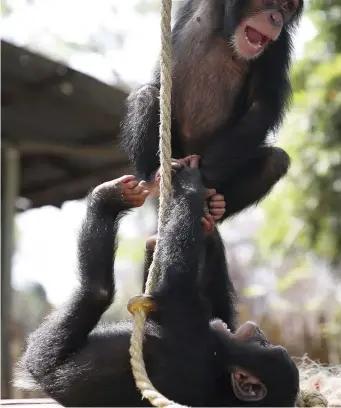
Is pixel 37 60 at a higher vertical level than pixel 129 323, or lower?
higher

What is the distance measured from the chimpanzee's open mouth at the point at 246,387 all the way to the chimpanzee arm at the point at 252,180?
1138 mm

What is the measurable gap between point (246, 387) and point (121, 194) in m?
1.11

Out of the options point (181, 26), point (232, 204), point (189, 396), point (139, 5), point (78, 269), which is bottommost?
point (189, 396)

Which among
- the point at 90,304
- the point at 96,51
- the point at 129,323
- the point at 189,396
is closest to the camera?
the point at 189,396

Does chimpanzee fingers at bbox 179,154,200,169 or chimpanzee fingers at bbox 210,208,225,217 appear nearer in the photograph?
chimpanzee fingers at bbox 210,208,225,217

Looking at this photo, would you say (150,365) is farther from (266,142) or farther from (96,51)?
(96,51)

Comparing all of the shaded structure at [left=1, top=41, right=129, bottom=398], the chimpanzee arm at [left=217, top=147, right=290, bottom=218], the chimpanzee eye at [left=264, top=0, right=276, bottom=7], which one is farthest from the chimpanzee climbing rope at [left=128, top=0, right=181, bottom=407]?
the shaded structure at [left=1, top=41, right=129, bottom=398]

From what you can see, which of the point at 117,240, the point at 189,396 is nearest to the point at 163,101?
the point at 117,240

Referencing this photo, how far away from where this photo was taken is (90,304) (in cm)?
350

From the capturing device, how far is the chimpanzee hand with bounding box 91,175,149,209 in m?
3.66

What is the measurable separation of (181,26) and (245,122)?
89 centimetres

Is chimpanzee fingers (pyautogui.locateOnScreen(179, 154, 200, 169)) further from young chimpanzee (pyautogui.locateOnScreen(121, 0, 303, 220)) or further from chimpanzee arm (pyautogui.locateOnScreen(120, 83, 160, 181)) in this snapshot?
chimpanzee arm (pyautogui.locateOnScreen(120, 83, 160, 181))

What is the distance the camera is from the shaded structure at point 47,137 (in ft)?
25.7

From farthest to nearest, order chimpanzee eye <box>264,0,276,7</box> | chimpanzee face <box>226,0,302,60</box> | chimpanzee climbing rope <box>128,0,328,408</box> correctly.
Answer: chimpanzee eye <box>264,0,276,7</box> → chimpanzee face <box>226,0,302,60</box> → chimpanzee climbing rope <box>128,0,328,408</box>
